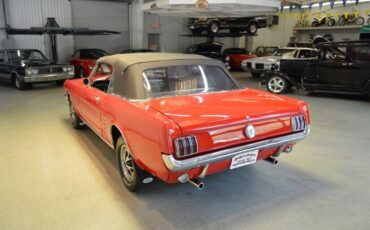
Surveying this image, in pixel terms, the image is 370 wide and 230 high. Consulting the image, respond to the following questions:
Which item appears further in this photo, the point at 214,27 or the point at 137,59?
the point at 214,27

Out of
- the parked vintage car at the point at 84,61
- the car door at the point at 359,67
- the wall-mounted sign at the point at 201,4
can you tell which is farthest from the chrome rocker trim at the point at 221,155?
the parked vintage car at the point at 84,61

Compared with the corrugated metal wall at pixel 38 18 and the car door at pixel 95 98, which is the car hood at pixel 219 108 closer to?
the car door at pixel 95 98

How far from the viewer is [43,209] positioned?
279 centimetres

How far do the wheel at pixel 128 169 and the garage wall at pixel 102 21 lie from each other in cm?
1345

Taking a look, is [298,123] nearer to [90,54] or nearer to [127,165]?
[127,165]

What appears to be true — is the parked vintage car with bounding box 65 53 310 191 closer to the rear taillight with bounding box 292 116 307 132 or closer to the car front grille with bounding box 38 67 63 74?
the rear taillight with bounding box 292 116 307 132

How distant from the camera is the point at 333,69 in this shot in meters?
8.11

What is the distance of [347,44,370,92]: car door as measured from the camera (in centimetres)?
762

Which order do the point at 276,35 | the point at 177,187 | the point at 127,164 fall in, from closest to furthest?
the point at 127,164 < the point at 177,187 < the point at 276,35

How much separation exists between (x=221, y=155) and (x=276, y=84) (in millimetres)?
7507

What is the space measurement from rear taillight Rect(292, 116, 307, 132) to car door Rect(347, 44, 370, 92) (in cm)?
601

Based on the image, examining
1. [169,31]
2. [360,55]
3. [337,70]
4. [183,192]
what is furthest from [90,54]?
[183,192]

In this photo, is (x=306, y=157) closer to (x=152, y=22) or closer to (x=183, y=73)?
(x=183, y=73)

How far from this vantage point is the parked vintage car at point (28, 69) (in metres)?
9.63
